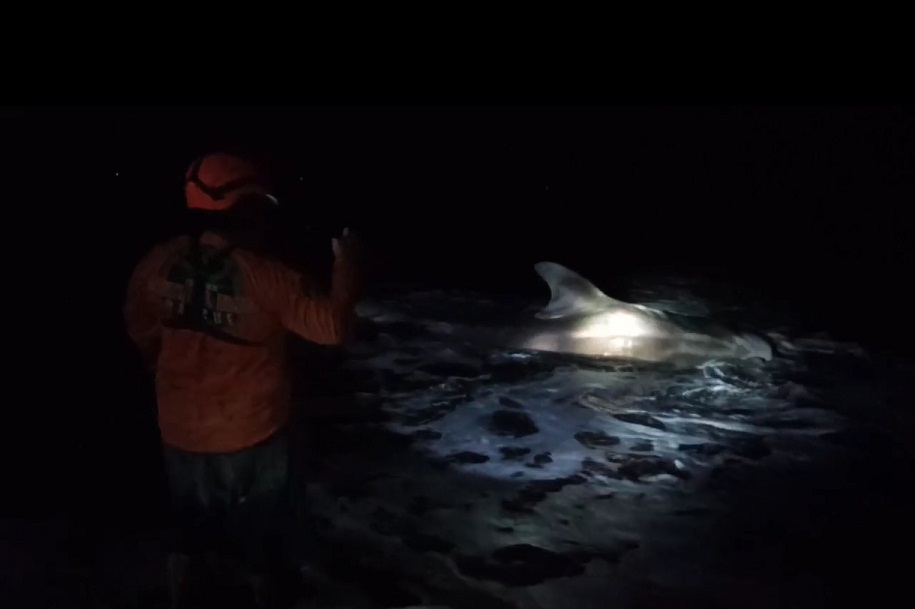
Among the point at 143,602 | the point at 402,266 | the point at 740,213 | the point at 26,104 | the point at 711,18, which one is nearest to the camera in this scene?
the point at 143,602

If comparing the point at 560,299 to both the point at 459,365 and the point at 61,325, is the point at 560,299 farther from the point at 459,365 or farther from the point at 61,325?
the point at 61,325

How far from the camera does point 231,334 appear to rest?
3.84 metres

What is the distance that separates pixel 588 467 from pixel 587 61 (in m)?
30.5

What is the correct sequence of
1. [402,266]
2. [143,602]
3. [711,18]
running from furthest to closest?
[711,18]
[402,266]
[143,602]

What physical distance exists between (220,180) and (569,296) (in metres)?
6.40

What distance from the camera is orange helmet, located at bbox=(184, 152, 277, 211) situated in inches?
148

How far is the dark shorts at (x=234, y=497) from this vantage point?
13.4 ft

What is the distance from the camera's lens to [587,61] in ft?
114

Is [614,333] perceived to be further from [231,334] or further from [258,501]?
[231,334]

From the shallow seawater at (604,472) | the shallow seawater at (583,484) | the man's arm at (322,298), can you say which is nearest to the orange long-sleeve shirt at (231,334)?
the man's arm at (322,298)

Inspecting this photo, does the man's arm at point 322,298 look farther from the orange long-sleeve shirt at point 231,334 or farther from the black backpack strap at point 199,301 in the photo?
the black backpack strap at point 199,301

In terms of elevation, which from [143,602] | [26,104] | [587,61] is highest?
[587,61]

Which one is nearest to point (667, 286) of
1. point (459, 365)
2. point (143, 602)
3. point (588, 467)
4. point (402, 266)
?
point (402, 266)

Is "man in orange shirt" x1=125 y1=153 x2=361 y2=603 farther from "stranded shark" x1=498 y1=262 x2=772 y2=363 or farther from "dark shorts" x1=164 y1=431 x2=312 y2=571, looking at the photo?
"stranded shark" x1=498 y1=262 x2=772 y2=363
